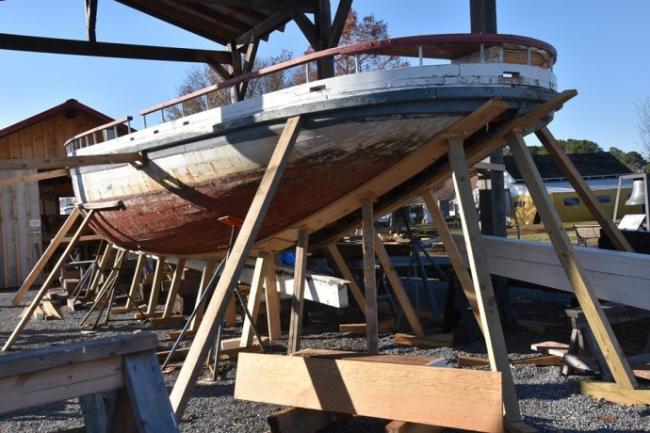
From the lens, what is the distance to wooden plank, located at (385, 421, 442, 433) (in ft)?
12.3

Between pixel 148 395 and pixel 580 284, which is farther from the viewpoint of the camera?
pixel 580 284

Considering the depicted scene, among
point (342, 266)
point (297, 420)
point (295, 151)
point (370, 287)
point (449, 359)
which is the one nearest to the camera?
point (297, 420)

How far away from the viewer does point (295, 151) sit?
5203 mm

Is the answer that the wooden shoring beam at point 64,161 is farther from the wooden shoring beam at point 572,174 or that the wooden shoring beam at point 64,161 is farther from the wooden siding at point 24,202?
the wooden siding at point 24,202

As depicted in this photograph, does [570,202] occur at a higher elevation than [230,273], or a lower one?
higher

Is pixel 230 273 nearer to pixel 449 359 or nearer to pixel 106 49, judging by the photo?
pixel 449 359

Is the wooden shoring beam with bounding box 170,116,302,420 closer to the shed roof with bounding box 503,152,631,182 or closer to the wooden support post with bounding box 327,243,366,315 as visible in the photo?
the wooden support post with bounding box 327,243,366,315

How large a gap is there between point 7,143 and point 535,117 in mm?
13614

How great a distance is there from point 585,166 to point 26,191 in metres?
32.2

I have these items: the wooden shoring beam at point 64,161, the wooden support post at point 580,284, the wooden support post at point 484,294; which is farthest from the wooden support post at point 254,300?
the wooden support post at point 580,284

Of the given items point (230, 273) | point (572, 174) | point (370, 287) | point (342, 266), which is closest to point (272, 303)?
point (342, 266)

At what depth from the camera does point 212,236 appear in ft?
22.6

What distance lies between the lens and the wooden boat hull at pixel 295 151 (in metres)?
4.64

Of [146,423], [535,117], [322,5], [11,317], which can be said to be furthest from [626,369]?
[11,317]
